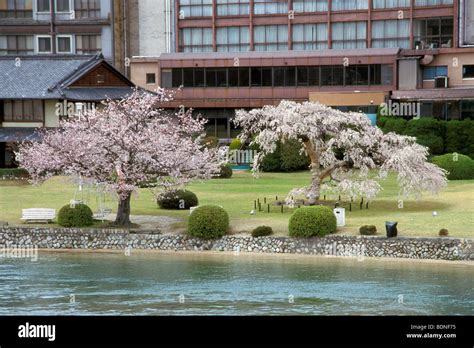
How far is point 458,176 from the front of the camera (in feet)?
191

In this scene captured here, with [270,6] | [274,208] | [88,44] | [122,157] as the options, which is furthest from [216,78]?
[122,157]

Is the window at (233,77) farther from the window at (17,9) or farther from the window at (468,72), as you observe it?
the window at (17,9)

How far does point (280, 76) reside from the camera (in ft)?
267

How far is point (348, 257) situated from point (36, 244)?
14883mm

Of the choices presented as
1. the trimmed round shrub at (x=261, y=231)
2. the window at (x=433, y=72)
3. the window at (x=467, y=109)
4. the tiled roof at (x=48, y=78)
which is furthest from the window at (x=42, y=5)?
the trimmed round shrub at (x=261, y=231)

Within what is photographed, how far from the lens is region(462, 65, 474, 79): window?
78625 millimetres

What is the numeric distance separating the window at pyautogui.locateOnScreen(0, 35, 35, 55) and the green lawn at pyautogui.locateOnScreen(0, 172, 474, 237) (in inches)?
1409

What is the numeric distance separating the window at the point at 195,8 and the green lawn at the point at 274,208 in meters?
31.4

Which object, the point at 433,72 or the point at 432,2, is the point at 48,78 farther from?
the point at 432,2

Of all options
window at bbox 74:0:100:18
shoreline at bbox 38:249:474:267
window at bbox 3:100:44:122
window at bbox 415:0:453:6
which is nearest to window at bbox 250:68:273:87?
window at bbox 415:0:453:6

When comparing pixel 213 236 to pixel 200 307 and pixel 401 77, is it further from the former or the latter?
pixel 401 77

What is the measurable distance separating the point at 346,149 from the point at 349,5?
4191cm

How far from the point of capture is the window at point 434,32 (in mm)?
83500
